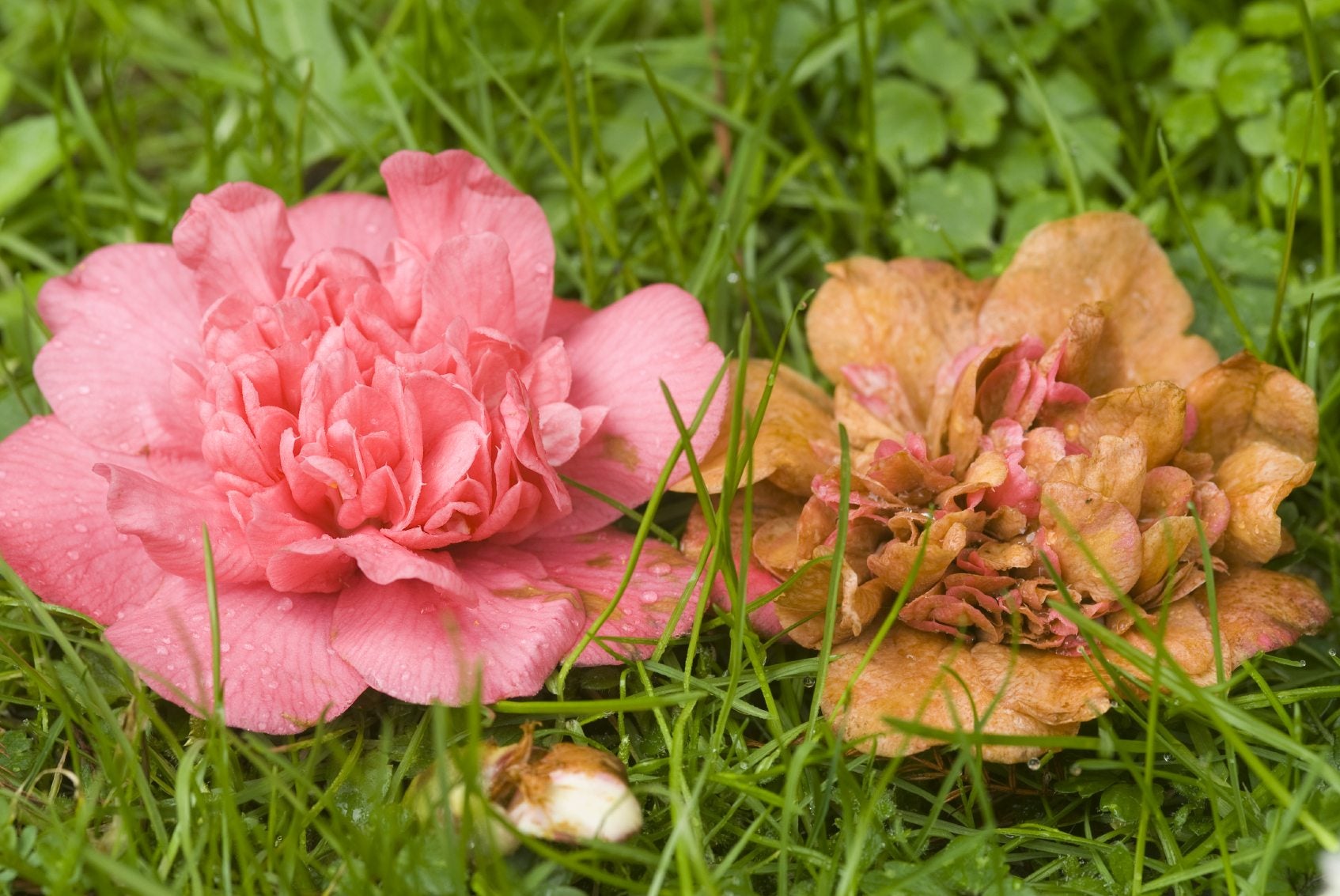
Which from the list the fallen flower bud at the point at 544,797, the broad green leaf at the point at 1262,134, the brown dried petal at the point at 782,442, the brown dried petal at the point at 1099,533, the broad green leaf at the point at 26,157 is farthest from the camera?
the broad green leaf at the point at 26,157

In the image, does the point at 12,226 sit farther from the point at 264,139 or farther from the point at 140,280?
the point at 140,280

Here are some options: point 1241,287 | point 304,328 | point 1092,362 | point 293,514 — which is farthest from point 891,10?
point 293,514

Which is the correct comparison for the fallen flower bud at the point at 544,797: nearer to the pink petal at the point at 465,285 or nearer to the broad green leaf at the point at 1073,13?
the pink petal at the point at 465,285

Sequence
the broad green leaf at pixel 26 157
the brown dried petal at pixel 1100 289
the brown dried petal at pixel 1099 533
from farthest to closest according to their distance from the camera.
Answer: the broad green leaf at pixel 26 157
the brown dried petal at pixel 1100 289
the brown dried petal at pixel 1099 533

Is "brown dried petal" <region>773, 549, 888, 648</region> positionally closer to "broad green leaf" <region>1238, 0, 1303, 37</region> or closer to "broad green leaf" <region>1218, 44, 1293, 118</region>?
"broad green leaf" <region>1218, 44, 1293, 118</region>

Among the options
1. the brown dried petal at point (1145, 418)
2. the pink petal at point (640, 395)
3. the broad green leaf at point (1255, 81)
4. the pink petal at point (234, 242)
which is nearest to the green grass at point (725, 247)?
the broad green leaf at point (1255, 81)
